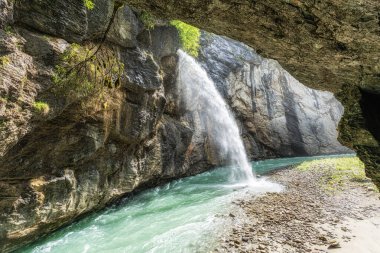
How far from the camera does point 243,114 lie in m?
35.4

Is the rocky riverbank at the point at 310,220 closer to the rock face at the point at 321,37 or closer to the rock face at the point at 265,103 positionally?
the rock face at the point at 321,37

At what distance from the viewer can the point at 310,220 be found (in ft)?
35.7

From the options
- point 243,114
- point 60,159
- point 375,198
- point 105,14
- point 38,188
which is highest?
point 105,14

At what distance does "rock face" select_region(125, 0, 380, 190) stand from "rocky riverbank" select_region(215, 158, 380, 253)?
3640 mm

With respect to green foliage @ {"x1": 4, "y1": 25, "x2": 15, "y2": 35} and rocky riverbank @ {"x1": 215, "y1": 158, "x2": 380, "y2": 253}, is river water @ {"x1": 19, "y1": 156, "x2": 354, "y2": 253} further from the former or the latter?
green foliage @ {"x1": 4, "y1": 25, "x2": 15, "y2": 35}

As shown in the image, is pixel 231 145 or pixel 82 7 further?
pixel 231 145

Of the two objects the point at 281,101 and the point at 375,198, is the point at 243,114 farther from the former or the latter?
Answer: the point at 375,198

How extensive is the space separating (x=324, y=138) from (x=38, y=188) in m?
42.6

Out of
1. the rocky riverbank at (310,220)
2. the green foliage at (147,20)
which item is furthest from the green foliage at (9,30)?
the rocky riverbank at (310,220)

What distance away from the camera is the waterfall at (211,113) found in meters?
24.6

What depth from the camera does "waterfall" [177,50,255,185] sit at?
24.6 metres

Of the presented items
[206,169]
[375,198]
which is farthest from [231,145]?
[375,198]

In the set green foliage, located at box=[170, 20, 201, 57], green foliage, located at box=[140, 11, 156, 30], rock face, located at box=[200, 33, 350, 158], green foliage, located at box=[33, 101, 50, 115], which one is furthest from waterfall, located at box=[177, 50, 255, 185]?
green foliage, located at box=[33, 101, 50, 115]

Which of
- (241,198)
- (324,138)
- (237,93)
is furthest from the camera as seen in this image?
(324,138)
